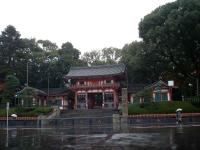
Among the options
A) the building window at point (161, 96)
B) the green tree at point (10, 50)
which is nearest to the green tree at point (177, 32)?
the building window at point (161, 96)

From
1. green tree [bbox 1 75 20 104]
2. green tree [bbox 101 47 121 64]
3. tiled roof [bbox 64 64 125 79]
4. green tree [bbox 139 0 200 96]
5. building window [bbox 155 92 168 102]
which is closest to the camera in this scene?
green tree [bbox 139 0 200 96]

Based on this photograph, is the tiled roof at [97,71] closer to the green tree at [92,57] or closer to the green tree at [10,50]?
the green tree at [10,50]

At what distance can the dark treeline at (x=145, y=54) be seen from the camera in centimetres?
3581

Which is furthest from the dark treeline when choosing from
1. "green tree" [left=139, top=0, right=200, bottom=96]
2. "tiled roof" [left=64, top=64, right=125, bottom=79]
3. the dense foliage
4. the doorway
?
the doorway

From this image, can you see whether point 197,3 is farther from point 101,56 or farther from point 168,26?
point 101,56

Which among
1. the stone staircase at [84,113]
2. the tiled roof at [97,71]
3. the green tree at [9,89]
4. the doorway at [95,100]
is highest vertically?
the tiled roof at [97,71]

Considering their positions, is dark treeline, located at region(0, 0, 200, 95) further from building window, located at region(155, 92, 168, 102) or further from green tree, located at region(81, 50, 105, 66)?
building window, located at region(155, 92, 168, 102)

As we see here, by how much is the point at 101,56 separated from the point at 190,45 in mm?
38852

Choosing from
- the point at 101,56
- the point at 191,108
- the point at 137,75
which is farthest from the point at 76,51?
the point at 191,108

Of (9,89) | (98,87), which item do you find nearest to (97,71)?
→ (98,87)

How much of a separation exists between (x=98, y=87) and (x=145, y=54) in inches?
396

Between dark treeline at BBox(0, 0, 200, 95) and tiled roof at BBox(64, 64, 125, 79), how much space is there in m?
2.51

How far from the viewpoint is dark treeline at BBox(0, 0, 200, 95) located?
117 ft

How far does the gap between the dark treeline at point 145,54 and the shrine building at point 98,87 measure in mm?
3595
